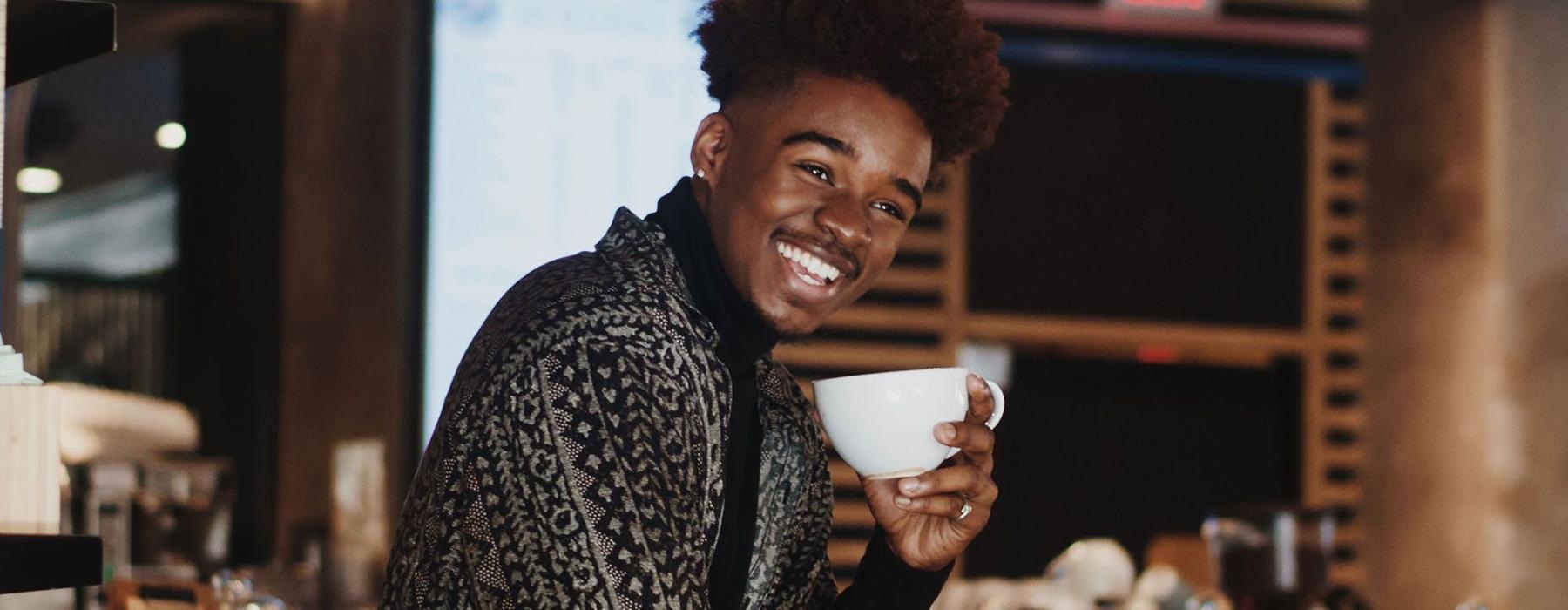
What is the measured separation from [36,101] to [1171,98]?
3.70 m

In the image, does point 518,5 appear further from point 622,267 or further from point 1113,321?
point 622,267

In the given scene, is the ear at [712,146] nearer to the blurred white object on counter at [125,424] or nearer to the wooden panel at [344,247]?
the blurred white object on counter at [125,424]

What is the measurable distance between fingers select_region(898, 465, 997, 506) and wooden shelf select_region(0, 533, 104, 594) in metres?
0.62

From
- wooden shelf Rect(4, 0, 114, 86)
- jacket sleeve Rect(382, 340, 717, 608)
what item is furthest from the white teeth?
wooden shelf Rect(4, 0, 114, 86)

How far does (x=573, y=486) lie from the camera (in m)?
1.13

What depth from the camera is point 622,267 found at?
1.30 metres

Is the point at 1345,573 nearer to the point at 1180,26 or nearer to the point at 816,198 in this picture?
the point at 1180,26

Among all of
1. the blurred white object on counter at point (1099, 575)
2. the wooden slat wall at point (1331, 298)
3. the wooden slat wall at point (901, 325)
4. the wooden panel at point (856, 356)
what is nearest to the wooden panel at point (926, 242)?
the wooden slat wall at point (901, 325)

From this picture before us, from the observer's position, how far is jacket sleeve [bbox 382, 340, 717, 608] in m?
1.13

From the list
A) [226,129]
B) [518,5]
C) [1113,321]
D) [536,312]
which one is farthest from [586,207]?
[536,312]

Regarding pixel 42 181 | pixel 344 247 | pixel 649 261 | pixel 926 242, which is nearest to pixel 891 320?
pixel 926 242

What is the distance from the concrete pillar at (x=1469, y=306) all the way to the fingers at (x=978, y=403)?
4186 millimetres

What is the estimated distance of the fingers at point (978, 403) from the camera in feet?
4.58

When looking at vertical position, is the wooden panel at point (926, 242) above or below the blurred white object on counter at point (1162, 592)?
above
